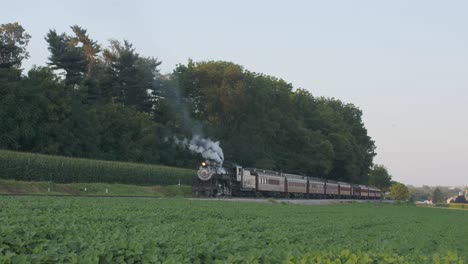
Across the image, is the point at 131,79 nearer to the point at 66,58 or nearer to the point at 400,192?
Answer: the point at 66,58

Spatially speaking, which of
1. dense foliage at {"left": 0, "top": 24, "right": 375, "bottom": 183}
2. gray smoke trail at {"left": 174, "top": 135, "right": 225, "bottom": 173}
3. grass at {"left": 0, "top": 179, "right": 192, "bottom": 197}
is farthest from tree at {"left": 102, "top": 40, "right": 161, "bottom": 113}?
grass at {"left": 0, "top": 179, "right": 192, "bottom": 197}

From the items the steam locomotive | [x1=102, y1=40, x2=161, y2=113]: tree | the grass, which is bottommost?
the grass

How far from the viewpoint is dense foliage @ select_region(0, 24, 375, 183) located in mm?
56875

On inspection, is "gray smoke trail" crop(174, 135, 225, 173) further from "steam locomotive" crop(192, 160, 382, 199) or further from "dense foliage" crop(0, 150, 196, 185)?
"dense foliage" crop(0, 150, 196, 185)

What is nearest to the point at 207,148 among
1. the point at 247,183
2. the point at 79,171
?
the point at 247,183

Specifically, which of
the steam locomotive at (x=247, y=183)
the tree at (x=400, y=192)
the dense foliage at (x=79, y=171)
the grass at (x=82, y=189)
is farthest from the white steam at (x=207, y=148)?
the tree at (x=400, y=192)

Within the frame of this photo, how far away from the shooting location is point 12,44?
62.4 meters

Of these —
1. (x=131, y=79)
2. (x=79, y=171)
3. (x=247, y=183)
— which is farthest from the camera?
(x=131, y=79)

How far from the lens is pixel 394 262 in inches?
353

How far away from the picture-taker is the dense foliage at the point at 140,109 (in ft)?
187

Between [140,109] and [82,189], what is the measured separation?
32.9 m

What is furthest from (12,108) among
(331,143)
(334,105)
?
(334,105)

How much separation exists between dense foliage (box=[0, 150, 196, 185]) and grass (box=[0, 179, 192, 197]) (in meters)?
4.22

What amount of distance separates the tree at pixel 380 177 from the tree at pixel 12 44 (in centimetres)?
9753
